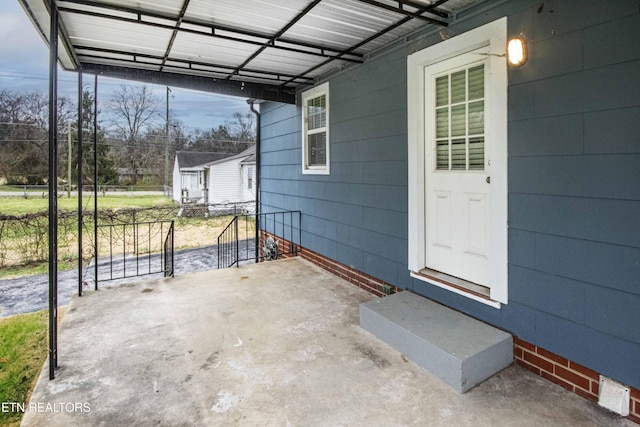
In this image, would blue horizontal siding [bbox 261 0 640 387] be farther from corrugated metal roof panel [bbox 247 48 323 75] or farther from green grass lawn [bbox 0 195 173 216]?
green grass lawn [bbox 0 195 173 216]

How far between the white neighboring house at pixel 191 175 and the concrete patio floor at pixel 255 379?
48.6ft

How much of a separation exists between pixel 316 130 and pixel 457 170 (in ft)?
8.52

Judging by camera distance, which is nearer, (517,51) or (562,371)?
(562,371)

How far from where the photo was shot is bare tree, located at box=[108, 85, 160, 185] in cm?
1828

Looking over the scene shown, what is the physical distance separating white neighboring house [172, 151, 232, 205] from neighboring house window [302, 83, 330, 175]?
1344 centimetres

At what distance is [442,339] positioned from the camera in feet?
7.84

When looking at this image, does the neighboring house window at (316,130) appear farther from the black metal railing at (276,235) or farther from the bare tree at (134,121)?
the bare tree at (134,121)

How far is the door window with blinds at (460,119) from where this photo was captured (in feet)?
9.14

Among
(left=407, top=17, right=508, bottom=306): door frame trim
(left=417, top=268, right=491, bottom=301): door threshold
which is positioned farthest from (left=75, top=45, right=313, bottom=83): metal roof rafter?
(left=417, top=268, right=491, bottom=301): door threshold

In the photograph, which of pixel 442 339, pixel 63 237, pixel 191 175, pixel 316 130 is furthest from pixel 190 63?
pixel 191 175

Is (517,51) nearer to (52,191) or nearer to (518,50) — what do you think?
(518,50)

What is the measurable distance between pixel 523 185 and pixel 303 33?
7.74ft

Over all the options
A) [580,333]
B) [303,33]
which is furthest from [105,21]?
[580,333]

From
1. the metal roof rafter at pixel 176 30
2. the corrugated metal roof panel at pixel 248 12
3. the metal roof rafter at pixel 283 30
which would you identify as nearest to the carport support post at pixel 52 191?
the metal roof rafter at pixel 176 30
